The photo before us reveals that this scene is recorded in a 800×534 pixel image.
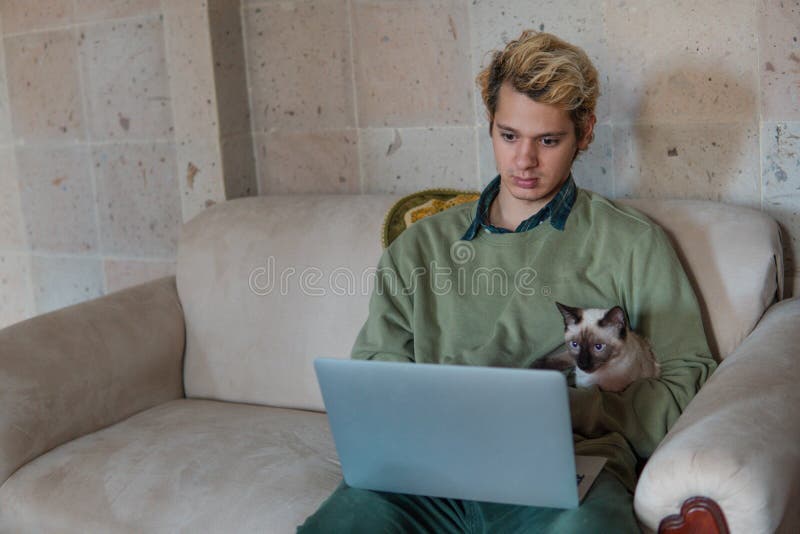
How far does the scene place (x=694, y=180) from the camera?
2312mm

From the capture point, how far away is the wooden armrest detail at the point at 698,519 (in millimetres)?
1379

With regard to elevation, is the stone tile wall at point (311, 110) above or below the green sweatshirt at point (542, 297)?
above

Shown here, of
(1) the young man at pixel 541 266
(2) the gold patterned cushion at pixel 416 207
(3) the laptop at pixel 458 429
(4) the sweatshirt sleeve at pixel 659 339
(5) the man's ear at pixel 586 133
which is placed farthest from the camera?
(2) the gold patterned cushion at pixel 416 207

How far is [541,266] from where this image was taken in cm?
190

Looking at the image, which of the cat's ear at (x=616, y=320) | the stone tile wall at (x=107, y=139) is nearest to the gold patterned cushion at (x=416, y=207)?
the cat's ear at (x=616, y=320)

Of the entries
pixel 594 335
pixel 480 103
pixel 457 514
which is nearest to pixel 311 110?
pixel 480 103

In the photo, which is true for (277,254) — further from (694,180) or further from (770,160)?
(770,160)

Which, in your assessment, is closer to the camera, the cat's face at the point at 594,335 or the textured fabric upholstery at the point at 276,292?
the cat's face at the point at 594,335

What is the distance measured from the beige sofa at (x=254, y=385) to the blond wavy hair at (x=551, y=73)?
0.36 meters

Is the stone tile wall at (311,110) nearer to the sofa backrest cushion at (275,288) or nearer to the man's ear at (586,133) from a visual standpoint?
the sofa backrest cushion at (275,288)

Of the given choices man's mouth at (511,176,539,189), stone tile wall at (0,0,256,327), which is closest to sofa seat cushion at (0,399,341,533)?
man's mouth at (511,176,539,189)

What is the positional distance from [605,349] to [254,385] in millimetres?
1008

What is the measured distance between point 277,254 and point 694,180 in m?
1.02

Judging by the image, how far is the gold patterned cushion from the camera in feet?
7.59
